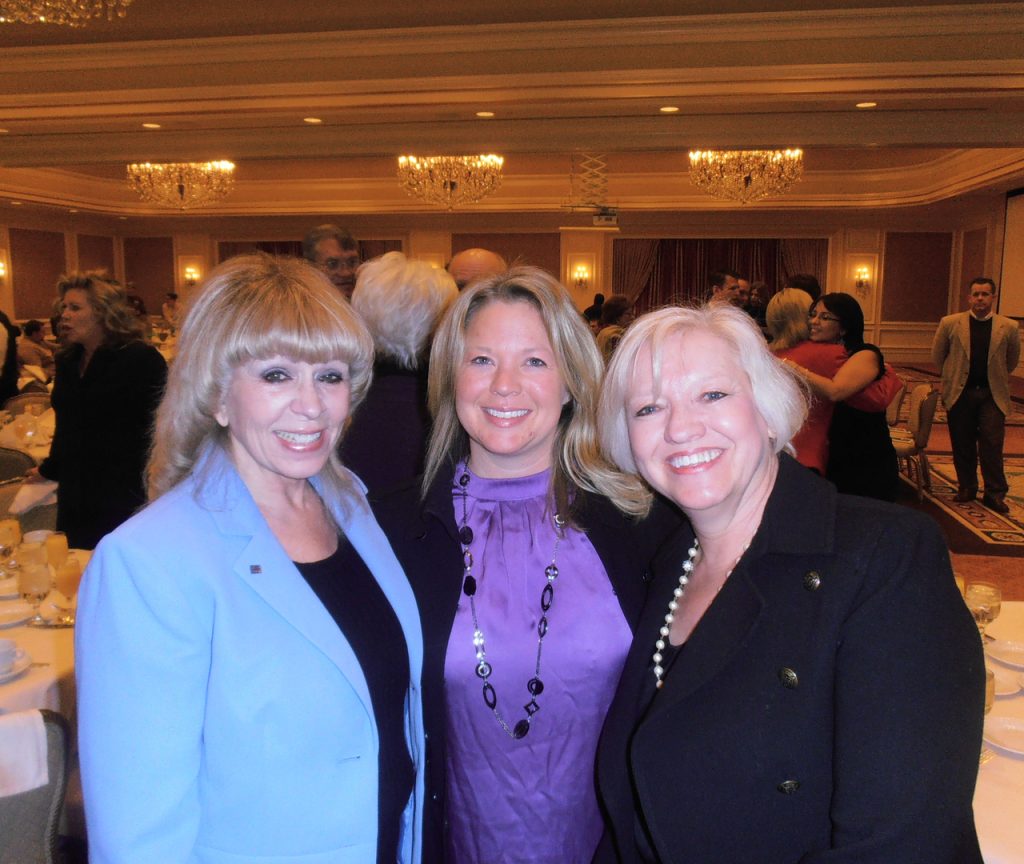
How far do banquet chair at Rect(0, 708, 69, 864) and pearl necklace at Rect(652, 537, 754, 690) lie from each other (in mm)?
1170

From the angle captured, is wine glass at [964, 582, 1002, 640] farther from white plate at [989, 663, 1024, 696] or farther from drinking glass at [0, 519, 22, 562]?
drinking glass at [0, 519, 22, 562]

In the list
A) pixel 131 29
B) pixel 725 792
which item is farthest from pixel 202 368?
pixel 131 29

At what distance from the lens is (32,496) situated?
398 cm

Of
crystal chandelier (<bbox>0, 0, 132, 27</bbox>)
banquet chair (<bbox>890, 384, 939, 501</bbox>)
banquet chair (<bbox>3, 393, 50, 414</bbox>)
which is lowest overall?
banquet chair (<bbox>890, 384, 939, 501</bbox>)

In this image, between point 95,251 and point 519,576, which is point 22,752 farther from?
point 95,251

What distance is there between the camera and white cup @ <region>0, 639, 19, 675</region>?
2.31 metres

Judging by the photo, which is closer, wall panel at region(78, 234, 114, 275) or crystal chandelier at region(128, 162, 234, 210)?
crystal chandelier at region(128, 162, 234, 210)

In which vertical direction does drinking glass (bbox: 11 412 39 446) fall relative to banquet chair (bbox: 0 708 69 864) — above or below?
above

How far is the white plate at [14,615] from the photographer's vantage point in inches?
106

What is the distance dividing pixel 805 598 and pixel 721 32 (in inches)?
232

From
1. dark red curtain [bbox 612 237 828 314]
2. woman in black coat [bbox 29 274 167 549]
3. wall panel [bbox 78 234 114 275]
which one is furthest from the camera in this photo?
wall panel [bbox 78 234 114 275]

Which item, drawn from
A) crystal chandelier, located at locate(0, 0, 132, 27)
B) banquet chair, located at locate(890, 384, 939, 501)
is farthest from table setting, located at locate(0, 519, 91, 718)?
banquet chair, located at locate(890, 384, 939, 501)

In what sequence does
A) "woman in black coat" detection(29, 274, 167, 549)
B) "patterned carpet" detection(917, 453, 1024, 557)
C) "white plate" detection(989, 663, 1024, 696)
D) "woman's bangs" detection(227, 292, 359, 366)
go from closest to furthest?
1. "woman's bangs" detection(227, 292, 359, 366)
2. "white plate" detection(989, 663, 1024, 696)
3. "woman in black coat" detection(29, 274, 167, 549)
4. "patterned carpet" detection(917, 453, 1024, 557)

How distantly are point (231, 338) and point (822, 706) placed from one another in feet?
3.62
